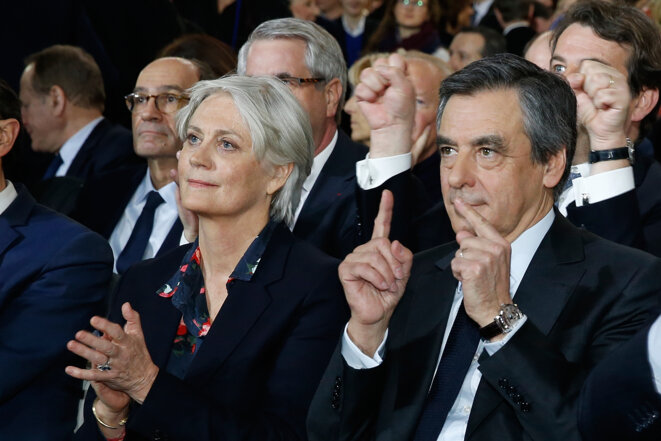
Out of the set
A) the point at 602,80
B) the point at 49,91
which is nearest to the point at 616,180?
the point at 602,80

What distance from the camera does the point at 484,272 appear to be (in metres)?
2.20

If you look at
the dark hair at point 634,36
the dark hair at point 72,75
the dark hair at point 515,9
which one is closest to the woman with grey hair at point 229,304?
the dark hair at point 634,36

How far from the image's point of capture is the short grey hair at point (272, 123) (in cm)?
296

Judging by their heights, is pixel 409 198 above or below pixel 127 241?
above

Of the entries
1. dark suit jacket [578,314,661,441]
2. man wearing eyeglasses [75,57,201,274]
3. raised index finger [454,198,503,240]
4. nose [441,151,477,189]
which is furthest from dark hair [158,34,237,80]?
dark suit jacket [578,314,661,441]

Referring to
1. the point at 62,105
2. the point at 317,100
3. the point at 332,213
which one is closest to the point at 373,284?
the point at 332,213

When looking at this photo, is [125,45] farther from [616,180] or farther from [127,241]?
[616,180]

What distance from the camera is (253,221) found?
2.99m

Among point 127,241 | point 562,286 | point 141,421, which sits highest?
point 562,286

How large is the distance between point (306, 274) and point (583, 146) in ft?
3.33

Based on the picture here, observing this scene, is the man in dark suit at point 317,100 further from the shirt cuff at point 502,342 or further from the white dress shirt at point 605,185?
the shirt cuff at point 502,342

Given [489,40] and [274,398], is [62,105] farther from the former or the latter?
[274,398]

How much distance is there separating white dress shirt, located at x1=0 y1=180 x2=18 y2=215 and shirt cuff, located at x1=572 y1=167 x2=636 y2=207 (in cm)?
185

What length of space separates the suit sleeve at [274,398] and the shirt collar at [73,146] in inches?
112
